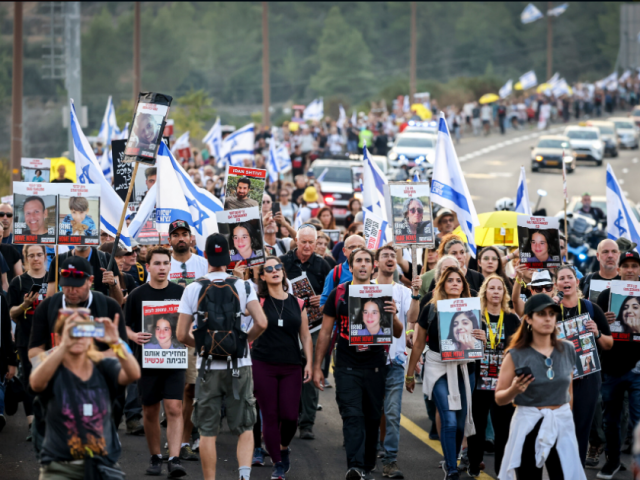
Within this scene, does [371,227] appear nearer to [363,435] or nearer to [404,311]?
[404,311]

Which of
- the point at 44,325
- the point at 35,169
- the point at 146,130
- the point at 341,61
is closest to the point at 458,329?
the point at 146,130

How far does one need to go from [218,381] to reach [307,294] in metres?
2.47

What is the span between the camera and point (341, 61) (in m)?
85.6

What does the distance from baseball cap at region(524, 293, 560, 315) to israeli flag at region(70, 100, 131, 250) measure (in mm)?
4565

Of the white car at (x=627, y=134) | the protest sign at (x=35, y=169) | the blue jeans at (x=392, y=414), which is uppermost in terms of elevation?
the white car at (x=627, y=134)

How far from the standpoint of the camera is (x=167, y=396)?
8.55 metres

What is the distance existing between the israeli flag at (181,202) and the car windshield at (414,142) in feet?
84.3

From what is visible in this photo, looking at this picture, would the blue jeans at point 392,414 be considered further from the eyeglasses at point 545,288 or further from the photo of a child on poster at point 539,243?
the photo of a child on poster at point 539,243

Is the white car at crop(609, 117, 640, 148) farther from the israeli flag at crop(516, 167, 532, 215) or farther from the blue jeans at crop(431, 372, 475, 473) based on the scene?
the blue jeans at crop(431, 372, 475, 473)

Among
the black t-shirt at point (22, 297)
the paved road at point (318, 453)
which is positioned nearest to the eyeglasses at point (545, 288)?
the paved road at point (318, 453)

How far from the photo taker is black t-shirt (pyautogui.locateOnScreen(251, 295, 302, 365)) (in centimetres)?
859

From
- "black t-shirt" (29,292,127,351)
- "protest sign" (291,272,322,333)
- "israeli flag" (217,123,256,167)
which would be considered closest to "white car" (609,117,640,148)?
"israeli flag" (217,123,256,167)

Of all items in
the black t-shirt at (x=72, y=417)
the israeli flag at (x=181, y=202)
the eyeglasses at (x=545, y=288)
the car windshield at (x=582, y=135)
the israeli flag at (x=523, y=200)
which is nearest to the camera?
the black t-shirt at (x=72, y=417)

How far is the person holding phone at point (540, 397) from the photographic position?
6727 mm
